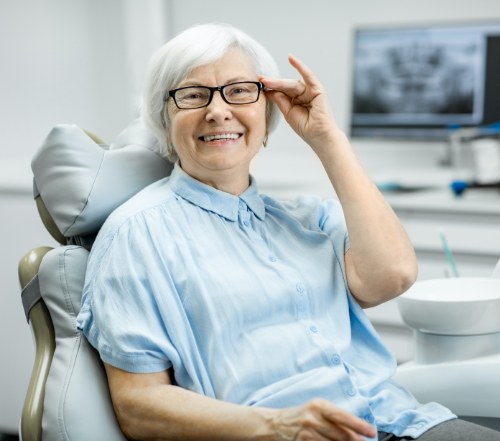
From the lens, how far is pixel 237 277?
1408mm

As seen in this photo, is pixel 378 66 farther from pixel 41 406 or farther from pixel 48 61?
pixel 41 406

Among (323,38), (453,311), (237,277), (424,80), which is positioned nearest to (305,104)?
(237,277)

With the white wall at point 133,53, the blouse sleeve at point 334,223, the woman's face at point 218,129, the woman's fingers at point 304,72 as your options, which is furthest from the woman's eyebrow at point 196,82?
the white wall at point 133,53

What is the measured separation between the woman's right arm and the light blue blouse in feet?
0.12

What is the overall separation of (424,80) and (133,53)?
4.09ft

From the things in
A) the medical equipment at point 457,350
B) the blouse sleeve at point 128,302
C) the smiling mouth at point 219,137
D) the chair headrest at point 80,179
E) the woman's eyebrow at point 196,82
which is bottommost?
the medical equipment at point 457,350

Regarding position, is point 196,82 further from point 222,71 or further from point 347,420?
point 347,420

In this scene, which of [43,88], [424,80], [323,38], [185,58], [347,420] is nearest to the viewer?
Result: [347,420]

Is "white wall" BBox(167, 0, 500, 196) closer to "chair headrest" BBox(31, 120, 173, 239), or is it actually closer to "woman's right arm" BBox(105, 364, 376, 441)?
"chair headrest" BBox(31, 120, 173, 239)

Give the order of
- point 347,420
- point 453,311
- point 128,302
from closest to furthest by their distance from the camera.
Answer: point 347,420
point 128,302
point 453,311

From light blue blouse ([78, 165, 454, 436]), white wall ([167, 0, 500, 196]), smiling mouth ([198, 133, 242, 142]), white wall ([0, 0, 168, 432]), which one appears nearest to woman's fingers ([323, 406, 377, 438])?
light blue blouse ([78, 165, 454, 436])

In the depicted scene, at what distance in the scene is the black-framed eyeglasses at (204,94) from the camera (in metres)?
1.48

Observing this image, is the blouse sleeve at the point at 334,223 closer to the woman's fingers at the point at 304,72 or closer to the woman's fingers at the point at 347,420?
the woman's fingers at the point at 304,72

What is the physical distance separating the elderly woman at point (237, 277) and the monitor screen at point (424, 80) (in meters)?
1.72
